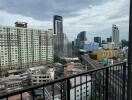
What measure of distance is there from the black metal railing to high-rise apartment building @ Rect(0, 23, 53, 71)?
41962 millimetres

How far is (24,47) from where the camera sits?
157 ft

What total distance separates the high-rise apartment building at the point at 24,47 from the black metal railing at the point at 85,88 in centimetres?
4196

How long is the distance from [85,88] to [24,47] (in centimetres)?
4644

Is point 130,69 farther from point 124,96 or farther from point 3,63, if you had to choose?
point 3,63

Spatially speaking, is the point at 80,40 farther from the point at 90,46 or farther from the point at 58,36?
the point at 58,36

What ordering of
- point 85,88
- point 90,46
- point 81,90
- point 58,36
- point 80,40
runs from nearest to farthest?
point 81,90 → point 85,88 → point 90,46 → point 80,40 → point 58,36

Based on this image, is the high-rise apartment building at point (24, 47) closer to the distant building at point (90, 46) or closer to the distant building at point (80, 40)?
the distant building at point (80, 40)

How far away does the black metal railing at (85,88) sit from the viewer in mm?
1497

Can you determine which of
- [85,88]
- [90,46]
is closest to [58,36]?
[90,46]

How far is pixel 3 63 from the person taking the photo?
43750 mm

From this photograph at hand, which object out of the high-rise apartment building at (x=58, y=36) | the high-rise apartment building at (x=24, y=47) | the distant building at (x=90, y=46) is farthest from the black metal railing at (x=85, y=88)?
the high-rise apartment building at (x=58, y=36)

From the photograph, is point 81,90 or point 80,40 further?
point 80,40

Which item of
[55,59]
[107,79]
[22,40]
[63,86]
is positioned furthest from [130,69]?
[55,59]

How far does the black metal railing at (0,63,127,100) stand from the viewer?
1.50 m
